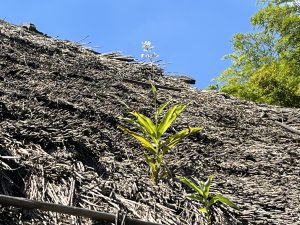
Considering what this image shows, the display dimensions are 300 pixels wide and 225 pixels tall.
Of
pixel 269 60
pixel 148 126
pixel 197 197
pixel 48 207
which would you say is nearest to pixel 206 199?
pixel 197 197

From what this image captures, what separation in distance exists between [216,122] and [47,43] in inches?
70.8

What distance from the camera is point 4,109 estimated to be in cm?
284

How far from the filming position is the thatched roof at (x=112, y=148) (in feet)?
7.45

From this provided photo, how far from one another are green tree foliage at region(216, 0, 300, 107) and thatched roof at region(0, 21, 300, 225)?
1021 centimetres

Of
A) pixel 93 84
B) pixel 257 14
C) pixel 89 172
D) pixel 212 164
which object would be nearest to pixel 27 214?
pixel 89 172

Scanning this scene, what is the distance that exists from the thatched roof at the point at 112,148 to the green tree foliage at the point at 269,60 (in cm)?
1021

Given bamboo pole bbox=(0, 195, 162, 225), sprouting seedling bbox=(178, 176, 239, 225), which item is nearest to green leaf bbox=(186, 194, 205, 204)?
sprouting seedling bbox=(178, 176, 239, 225)

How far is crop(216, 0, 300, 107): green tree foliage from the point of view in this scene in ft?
48.4

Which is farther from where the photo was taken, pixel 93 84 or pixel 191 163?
pixel 93 84

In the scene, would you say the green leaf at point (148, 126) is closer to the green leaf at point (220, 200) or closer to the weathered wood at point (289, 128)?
the green leaf at point (220, 200)

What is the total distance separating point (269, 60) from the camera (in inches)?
781

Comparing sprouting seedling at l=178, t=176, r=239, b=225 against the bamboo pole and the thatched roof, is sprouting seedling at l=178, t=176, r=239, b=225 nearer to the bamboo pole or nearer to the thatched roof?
the thatched roof

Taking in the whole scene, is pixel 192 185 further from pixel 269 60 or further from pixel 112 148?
pixel 269 60

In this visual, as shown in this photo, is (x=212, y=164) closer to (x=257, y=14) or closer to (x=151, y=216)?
(x=151, y=216)
